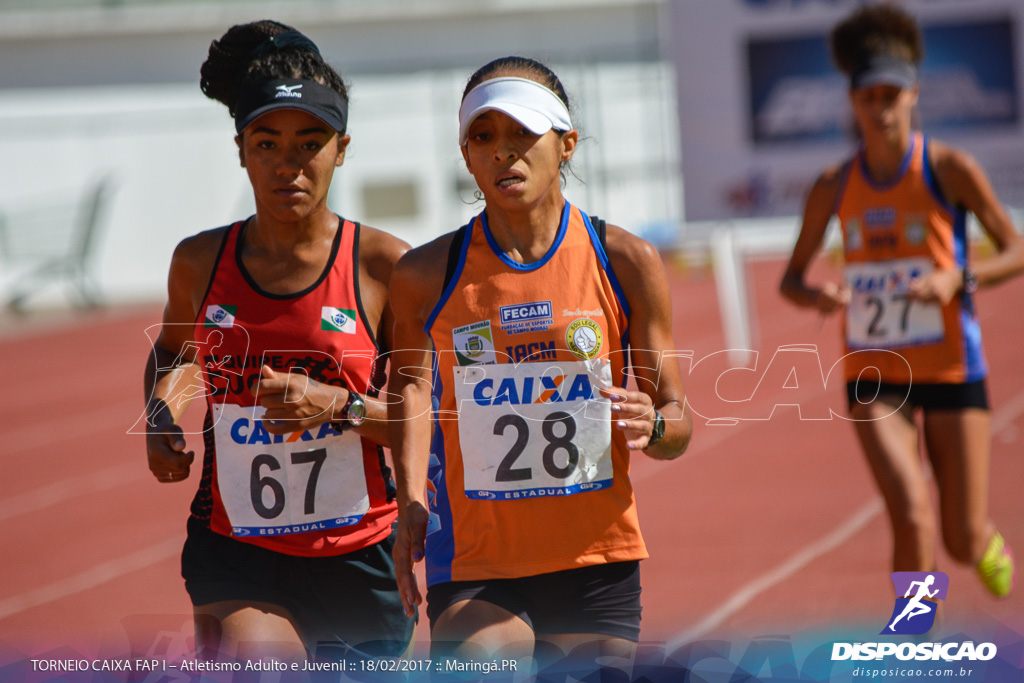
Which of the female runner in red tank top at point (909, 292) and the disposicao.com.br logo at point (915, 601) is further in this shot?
the female runner in red tank top at point (909, 292)

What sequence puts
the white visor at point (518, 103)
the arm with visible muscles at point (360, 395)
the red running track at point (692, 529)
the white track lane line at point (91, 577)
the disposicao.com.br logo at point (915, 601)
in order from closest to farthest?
the white visor at point (518, 103) → the arm with visible muscles at point (360, 395) → the disposicao.com.br logo at point (915, 601) → the red running track at point (692, 529) → the white track lane line at point (91, 577)

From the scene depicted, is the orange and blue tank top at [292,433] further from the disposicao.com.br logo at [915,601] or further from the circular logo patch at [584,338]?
the disposicao.com.br logo at [915,601]

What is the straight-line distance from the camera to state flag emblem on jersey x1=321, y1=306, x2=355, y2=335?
3062mm

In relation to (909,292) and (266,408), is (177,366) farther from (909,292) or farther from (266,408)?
(909,292)

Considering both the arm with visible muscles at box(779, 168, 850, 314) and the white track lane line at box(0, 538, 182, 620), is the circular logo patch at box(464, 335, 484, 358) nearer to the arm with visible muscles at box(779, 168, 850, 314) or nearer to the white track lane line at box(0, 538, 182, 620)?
the arm with visible muscles at box(779, 168, 850, 314)

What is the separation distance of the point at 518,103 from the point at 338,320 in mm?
771

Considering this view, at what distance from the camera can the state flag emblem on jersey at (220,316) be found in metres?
3.10

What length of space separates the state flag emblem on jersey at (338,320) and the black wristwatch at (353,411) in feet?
0.57

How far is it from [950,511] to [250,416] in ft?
8.33

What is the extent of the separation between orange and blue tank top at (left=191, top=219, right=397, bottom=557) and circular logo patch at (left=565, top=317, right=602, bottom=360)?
0.62 metres

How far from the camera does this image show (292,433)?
9.93 feet

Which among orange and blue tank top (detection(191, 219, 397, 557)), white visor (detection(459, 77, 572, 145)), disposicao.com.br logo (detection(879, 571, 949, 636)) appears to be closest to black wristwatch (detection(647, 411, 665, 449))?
white visor (detection(459, 77, 572, 145))

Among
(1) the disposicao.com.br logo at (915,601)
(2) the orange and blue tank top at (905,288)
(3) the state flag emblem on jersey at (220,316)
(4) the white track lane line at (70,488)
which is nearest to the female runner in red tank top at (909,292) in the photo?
(2) the orange and blue tank top at (905,288)

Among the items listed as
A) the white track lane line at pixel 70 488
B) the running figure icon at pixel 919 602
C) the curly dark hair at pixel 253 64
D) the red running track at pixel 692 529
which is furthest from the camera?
the white track lane line at pixel 70 488
